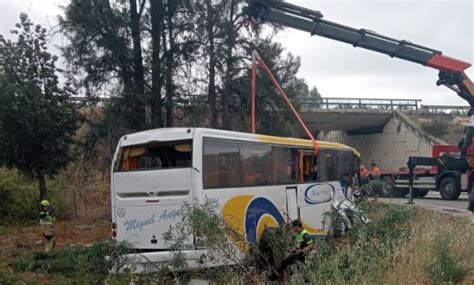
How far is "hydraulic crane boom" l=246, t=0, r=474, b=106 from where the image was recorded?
2134cm

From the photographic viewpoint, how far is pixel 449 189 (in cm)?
2534

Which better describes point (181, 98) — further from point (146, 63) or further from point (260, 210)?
point (260, 210)

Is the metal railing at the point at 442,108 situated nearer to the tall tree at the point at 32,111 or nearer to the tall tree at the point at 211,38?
the tall tree at the point at 211,38

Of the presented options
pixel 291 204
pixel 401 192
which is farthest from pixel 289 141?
pixel 401 192

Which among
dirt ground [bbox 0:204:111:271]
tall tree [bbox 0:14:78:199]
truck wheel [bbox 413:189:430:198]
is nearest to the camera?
dirt ground [bbox 0:204:111:271]

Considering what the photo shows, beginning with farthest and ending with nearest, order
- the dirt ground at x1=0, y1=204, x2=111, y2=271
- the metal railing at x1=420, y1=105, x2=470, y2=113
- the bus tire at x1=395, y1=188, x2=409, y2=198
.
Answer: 1. the metal railing at x1=420, y1=105, x2=470, y2=113
2. the bus tire at x1=395, y1=188, x2=409, y2=198
3. the dirt ground at x1=0, y1=204, x2=111, y2=271

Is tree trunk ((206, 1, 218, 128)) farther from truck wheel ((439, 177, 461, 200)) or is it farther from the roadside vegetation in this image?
truck wheel ((439, 177, 461, 200))

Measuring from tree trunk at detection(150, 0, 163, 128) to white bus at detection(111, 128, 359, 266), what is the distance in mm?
9630

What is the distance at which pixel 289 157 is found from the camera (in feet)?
41.8

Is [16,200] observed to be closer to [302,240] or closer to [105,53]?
[105,53]

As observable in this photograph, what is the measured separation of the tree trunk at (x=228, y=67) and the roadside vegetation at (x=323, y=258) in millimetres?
11865

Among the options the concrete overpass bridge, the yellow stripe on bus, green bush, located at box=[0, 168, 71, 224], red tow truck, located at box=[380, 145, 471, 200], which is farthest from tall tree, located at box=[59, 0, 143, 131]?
the concrete overpass bridge

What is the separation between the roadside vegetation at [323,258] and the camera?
23.6 ft

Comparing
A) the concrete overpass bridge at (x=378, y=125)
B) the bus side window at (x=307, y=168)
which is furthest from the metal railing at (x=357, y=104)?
the bus side window at (x=307, y=168)
